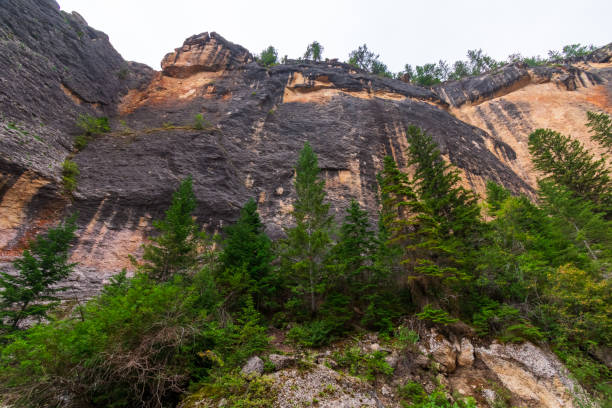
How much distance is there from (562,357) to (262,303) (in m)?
11.2

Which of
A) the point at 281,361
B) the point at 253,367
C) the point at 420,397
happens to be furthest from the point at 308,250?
the point at 420,397

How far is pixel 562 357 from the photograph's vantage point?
832 cm

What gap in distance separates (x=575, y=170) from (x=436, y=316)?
21896mm

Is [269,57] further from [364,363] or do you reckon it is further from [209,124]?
[364,363]

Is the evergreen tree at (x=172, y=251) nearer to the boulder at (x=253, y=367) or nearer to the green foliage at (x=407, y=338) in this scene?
the boulder at (x=253, y=367)

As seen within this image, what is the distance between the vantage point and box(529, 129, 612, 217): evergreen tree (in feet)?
63.3

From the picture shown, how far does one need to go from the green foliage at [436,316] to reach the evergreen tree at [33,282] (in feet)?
45.5

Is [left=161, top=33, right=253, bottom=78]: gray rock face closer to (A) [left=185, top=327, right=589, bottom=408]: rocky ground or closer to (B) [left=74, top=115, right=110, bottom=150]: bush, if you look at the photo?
(B) [left=74, top=115, right=110, bottom=150]: bush

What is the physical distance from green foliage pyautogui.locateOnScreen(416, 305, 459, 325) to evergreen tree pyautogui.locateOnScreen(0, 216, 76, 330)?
1387cm

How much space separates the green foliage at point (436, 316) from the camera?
908cm

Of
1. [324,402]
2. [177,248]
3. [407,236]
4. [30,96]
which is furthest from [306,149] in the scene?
[30,96]

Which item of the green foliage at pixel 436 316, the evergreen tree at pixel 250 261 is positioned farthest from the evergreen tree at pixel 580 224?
the evergreen tree at pixel 250 261

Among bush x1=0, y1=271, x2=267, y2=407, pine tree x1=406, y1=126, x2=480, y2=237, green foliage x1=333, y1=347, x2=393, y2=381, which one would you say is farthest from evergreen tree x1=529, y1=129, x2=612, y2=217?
bush x1=0, y1=271, x2=267, y2=407

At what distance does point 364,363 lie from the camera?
823 cm
